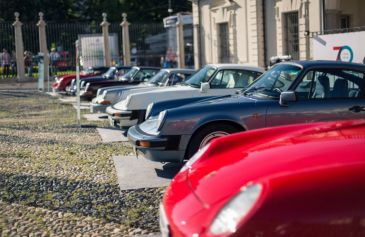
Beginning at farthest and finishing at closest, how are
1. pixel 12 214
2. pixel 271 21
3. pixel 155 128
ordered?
pixel 271 21, pixel 155 128, pixel 12 214

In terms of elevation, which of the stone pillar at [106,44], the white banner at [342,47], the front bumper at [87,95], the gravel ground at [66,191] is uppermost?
the stone pillar at [106,44]

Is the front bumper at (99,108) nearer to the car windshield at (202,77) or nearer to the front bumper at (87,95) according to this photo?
the car windshield at (202,77)

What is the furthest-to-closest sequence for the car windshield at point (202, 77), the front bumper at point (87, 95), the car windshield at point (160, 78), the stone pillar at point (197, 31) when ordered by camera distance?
the stone pillar at point (197, 31)
the front bumper at point (87, 95)
the car windshield at point (160, 78)
the car windshield at point (202, 77)

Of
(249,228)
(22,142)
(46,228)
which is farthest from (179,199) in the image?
(22,142)

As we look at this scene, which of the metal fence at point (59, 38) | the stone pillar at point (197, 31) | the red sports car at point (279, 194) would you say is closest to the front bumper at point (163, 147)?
the red sports car at point (279, 194)

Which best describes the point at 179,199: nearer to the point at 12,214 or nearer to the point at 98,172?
the point at 12,214

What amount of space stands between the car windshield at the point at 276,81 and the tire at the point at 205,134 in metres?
0.70

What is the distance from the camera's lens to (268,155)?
3387 millimetres

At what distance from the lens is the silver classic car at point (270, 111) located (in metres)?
6.69

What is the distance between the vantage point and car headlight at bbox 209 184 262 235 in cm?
273

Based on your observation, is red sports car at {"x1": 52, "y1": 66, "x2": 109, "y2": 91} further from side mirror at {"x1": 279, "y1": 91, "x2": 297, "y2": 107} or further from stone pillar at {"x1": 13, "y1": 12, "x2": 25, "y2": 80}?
side mirror at {"x1": 279, "y1": 91, "x2": 297, "y2": 107}

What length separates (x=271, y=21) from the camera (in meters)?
22.8

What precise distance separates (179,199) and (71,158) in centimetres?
550

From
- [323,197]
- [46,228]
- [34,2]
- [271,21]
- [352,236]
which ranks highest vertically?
[34,2]
